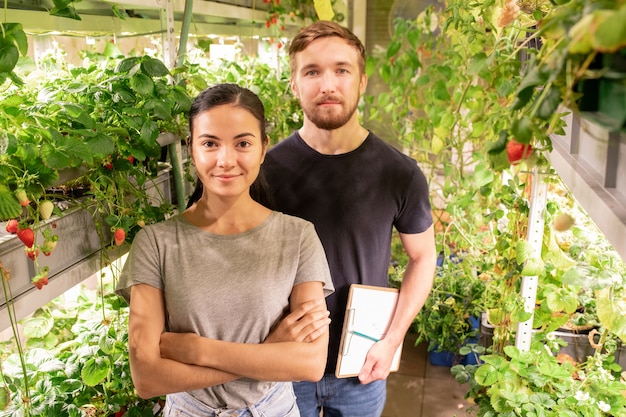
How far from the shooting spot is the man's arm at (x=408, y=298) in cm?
175

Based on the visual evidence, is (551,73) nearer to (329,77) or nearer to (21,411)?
(329,77)

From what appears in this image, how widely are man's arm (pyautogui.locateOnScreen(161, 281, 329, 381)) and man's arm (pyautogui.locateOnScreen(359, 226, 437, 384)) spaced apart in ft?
1.70

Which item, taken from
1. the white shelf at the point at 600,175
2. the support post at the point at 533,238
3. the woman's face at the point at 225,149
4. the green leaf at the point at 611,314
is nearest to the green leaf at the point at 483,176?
the support post at the point at 533,238

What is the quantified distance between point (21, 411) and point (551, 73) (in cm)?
129

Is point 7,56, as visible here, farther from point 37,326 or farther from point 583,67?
point 37,326

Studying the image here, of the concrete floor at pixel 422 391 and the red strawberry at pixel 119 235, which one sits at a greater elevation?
the red strawberry at pixel 119 235

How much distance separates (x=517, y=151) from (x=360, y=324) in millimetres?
994

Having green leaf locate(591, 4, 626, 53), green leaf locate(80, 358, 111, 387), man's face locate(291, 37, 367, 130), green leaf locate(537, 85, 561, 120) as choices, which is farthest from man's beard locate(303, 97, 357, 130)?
green leaf locate(591, 4, 626, 53)

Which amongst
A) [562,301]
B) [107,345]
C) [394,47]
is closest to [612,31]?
[107,345]

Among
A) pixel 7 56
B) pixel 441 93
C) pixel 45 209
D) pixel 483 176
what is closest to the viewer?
pixel 7 56

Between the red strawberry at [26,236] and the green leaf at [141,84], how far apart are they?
0.41 metres

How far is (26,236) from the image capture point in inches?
43.9

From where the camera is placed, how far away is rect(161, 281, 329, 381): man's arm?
47.5 inches

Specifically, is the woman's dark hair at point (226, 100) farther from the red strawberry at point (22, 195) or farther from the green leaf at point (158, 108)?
the red strawberry at point (22, 195)
